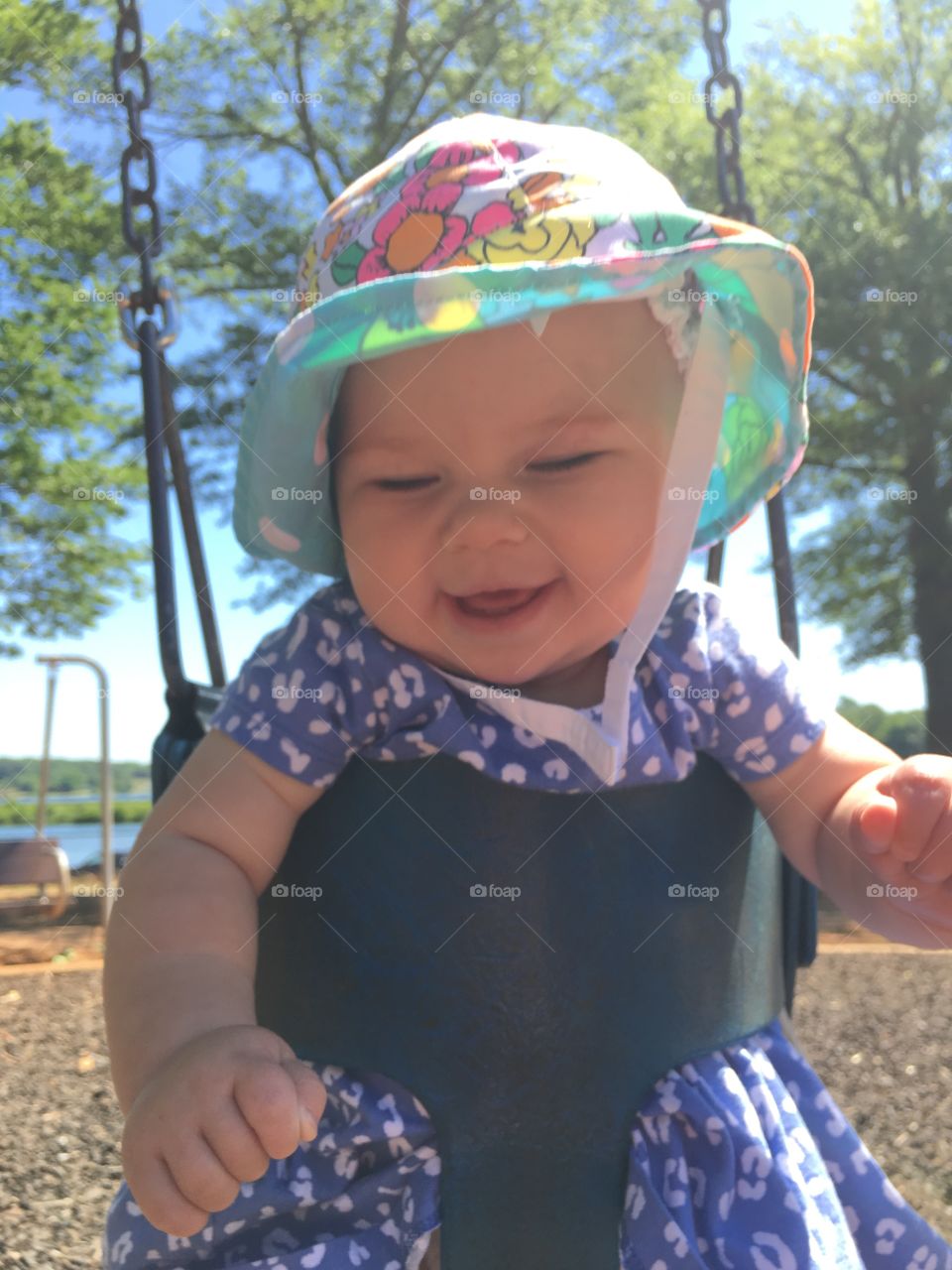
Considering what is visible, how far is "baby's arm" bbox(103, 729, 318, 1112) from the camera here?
66cm

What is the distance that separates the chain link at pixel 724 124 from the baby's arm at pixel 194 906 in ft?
2.46

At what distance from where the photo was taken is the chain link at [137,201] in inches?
42.3

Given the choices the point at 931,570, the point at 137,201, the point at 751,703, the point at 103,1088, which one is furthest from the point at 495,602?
the point at 931,570

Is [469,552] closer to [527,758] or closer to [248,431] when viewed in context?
[527,758]

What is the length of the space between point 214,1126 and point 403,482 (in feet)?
1.45

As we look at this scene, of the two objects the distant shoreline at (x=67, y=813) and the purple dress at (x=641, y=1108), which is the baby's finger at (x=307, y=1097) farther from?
the distant shoreline at (x=67, y=813)

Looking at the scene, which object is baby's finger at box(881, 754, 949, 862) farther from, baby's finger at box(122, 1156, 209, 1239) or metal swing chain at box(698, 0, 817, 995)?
baby's finger at box(122, 1156, 209, 1239)

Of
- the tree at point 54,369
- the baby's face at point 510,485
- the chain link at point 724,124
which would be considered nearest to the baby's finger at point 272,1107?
the baby's face at point 510,485

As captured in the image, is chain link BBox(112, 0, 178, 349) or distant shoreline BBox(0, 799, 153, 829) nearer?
chain link BBox(112, 0, 178, 349)

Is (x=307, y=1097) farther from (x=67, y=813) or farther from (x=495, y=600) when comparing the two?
(x=67, y=813)

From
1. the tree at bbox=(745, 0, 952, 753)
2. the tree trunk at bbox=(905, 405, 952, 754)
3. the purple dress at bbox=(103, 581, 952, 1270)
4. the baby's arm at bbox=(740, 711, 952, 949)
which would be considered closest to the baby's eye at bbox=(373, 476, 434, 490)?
the purple dress at bbox=(103, 581, 952, 1270)

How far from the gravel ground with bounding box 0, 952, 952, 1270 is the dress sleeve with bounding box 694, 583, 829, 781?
0.77m

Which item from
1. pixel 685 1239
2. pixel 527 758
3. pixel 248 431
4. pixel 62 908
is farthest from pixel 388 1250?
pixel 62 908

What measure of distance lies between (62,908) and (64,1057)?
176 cm
